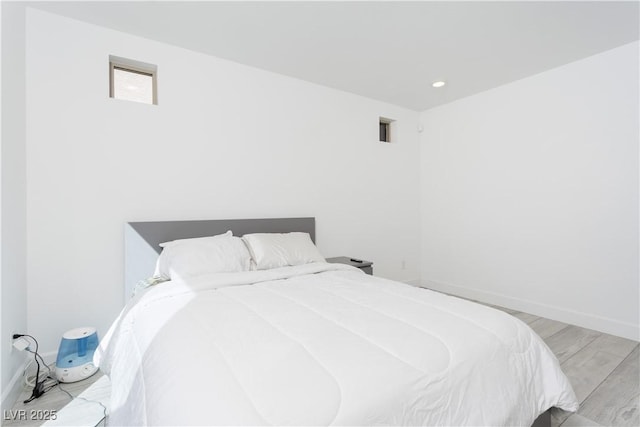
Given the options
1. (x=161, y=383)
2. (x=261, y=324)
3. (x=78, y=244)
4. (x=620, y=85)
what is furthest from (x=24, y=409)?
(x=620, y=85)

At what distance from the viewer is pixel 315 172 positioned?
3414mm

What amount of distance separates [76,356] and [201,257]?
3.28 feet

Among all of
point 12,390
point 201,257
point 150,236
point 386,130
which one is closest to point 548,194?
point 386,130

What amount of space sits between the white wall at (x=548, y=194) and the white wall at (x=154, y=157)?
48.4 inches

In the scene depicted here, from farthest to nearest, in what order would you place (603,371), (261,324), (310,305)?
1. (603,371)
2. (310,305)
3. (261,324)

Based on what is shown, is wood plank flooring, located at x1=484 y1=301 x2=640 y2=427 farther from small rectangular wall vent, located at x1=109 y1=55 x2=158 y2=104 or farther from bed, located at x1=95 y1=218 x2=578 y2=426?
small rectangular wall vent, located at x1=109 y1=55 x2=158 y2=104

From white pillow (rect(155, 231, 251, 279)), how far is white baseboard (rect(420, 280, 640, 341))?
285 centimetres

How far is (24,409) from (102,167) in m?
1.58

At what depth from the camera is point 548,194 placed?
3.11m

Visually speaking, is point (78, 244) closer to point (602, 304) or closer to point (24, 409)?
point (24, 409)

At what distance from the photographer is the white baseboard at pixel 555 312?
2646mm

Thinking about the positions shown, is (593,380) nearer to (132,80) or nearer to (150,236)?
(150,236)

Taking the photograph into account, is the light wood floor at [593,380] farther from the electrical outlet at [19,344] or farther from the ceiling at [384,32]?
the ceiling at [384,32]

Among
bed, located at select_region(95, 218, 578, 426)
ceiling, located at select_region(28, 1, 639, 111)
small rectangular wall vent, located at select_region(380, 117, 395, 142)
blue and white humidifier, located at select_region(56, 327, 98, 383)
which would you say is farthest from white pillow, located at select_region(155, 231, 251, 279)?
small rectangular wall vent, located at select_region(380, 117, 395, 142)
